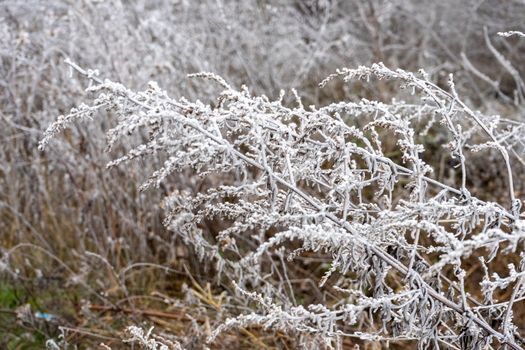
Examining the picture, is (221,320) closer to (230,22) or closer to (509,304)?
(509,304)

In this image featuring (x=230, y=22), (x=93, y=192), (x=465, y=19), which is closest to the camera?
(x=93, y=192)

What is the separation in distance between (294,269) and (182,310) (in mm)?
765

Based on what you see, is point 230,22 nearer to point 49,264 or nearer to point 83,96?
point 83,96

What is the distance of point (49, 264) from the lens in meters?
3.27

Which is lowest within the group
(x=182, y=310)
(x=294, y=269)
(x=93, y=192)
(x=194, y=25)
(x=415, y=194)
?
(x=294, y=269)

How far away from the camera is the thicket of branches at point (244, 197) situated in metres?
1.32

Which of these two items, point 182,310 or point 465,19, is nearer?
point 182,310

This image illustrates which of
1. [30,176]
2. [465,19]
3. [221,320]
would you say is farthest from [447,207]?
[465,19]

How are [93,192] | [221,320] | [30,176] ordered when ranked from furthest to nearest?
1. [30,176]
2. [93,192]
3. [221,320]

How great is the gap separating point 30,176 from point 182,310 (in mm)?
1385

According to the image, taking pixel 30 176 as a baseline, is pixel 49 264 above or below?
below

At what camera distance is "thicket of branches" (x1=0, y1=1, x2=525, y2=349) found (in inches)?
52.1

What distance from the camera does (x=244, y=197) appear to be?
2529 millimetres

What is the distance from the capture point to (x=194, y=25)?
4.87 metres
